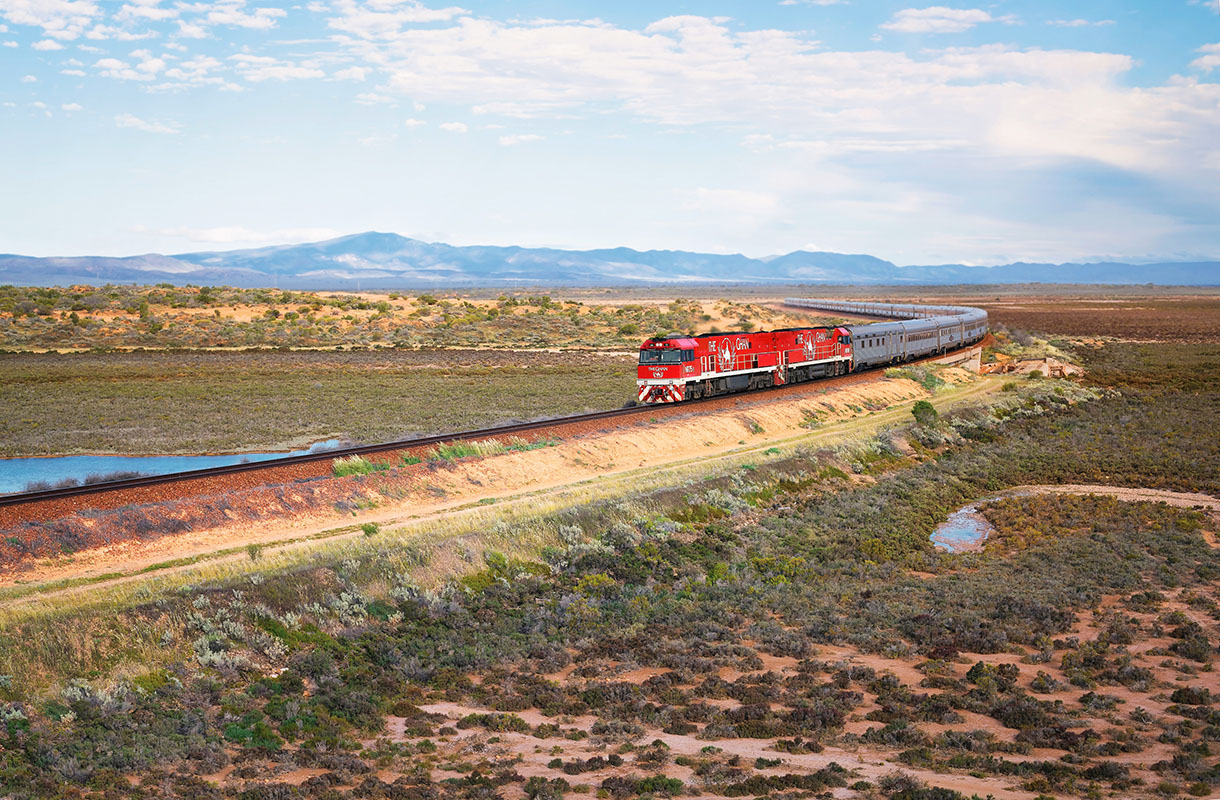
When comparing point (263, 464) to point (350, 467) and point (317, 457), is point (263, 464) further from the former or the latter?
point (350, 467)

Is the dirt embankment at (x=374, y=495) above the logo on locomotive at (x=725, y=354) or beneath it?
beneath

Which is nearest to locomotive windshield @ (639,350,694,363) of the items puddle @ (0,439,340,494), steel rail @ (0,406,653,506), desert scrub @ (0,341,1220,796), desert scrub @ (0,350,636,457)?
steel rail @ (0,406,653,506)

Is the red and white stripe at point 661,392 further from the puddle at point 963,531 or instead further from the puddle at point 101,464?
the puddle at point 963,531

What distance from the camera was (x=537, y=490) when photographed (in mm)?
30641

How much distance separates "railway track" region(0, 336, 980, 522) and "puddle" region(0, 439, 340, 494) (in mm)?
4876

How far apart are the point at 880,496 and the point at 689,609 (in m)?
13.8

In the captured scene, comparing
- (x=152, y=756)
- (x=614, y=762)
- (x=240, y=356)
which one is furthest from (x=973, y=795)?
(x=240, y=356)

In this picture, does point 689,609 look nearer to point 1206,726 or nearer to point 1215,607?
point 1206,726

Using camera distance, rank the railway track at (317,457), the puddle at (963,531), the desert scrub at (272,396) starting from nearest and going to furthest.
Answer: the railway track at (317,457) < the puddle at (963,531) < the desert scrub at (272,396)

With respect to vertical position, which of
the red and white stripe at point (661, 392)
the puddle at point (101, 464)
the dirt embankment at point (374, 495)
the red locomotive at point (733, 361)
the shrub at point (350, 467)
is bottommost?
the puddle at point (101, 464)

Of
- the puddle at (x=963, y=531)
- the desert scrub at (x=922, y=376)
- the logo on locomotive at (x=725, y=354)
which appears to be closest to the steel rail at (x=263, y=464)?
the logo on locomotive at (x=725, y=354)

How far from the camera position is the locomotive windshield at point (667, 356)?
46.3 meters

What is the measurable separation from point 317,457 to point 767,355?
2871cm

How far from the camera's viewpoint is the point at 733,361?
5078cm
